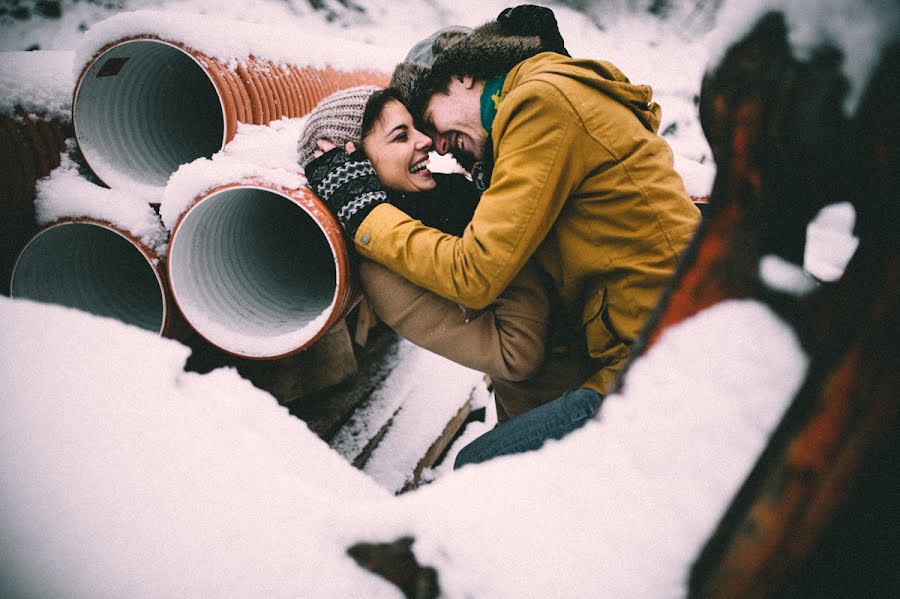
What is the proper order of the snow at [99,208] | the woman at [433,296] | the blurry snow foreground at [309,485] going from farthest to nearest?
the snow at [99,208] < the woman at [433,296] < the blurry snow foreground at [309,485]

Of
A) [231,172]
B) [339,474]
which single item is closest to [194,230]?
[231,172]

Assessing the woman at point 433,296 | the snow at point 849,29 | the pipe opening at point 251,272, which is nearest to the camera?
the snow at point 849,29

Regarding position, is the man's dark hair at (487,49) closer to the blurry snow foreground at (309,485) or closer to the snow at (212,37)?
the snow at (212,37)

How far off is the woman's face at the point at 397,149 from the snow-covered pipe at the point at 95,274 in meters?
0.94

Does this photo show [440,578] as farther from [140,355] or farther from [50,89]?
[50,89]

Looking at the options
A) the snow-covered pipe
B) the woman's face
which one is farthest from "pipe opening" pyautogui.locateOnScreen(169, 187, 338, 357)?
the woman's face

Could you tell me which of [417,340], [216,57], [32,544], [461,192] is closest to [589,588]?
[32,544]

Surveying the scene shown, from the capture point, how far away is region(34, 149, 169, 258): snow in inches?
67.5

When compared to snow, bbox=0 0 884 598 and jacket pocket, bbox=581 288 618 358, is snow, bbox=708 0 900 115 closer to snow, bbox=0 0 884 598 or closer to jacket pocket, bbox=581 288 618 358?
snow, bbox=0 0 884 598

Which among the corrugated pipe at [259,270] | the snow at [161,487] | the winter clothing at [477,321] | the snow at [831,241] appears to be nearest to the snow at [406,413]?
the corrugated pipe at [259,270]

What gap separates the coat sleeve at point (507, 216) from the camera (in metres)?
1.20

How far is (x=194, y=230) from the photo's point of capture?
1.66 meters

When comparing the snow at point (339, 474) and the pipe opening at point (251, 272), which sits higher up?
the snow at point (339, 474)

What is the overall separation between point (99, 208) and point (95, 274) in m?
0.67
